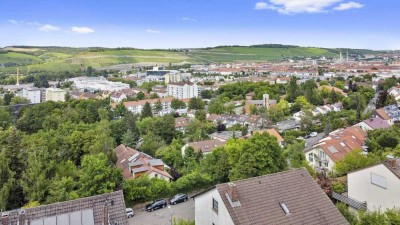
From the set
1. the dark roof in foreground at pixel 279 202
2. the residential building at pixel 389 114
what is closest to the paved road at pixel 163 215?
the dark roof in foreground at pixel 279 202

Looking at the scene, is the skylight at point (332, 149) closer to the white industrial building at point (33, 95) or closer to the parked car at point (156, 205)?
the parked car at point (156, 205)

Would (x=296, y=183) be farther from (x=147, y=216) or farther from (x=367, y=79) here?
(x=367, y=79)

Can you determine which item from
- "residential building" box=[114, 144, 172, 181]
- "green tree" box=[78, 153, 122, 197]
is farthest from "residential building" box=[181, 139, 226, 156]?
"green tree" box=[78, 153, 122, 197]

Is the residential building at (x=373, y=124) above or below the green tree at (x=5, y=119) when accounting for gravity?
above

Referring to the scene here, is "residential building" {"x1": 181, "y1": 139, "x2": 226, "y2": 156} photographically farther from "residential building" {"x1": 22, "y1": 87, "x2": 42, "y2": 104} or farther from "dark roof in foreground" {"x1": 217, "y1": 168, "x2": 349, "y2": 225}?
"residential building" {"x1": 22, "y1": 87, "x2": 42, "y2": 104}

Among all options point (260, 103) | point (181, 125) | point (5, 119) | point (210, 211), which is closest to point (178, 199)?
point (210, 211)
